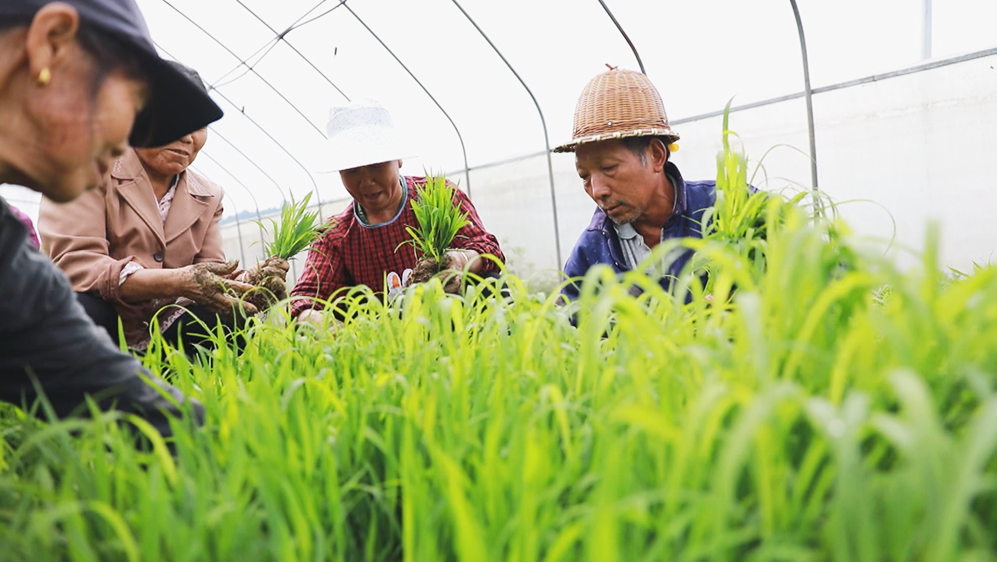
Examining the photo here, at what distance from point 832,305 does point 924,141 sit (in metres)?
3.54

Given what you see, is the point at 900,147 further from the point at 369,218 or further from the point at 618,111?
the point at 369,218

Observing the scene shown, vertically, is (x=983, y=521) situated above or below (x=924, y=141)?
below

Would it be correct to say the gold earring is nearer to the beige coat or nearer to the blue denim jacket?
the beige coat

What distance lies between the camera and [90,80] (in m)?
0.77

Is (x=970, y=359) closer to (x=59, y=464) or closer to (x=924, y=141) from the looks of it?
(x=59, y=464)

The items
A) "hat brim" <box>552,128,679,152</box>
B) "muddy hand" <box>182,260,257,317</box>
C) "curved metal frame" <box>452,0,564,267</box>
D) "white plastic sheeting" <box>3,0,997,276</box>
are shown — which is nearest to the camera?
"muddy hand" <box>182,260,257,317</box>

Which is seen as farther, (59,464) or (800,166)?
(800,166)

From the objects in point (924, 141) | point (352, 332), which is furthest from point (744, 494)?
point (924, 141)

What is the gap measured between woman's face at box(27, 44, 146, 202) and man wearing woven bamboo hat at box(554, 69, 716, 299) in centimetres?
138

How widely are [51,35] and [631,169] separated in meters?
1.63

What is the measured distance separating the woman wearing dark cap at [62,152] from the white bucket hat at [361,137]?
1.58 m

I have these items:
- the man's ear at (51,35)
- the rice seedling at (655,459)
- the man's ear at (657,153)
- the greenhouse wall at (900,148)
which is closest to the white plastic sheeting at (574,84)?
the greenhouse wall at (900,148)

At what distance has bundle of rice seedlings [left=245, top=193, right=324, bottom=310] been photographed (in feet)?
6.32

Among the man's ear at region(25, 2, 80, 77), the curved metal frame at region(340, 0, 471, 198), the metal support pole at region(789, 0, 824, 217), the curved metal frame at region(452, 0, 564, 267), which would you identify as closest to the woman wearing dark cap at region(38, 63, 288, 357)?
the man's ear at region(25, 2, 80, 77)
